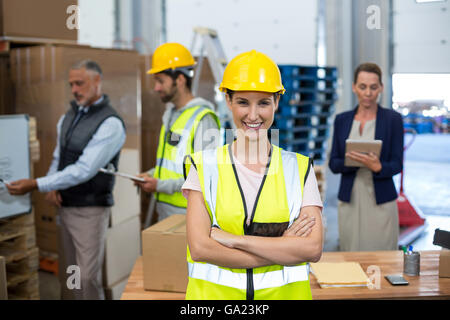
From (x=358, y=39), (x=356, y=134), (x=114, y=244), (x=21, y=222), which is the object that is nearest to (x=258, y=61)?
(x=356, y=134)

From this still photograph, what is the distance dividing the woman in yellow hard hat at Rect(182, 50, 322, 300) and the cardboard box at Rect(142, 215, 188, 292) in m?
0.60

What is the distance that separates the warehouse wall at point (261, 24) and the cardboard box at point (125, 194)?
369 cm

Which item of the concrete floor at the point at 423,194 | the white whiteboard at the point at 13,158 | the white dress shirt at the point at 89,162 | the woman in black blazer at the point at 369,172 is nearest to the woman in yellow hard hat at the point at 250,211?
the concrete floor at the point at 423,194

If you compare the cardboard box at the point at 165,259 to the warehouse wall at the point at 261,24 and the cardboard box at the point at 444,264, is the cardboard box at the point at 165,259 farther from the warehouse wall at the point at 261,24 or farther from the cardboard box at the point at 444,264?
the warehouse wall at the point at 261,24

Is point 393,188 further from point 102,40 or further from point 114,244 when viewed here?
point 102,40

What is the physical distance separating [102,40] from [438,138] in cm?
1366

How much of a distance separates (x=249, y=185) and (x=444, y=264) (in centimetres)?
137

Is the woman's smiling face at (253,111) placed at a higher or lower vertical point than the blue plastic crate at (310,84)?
lower

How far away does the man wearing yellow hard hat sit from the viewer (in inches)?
133

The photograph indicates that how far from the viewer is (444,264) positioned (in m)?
2.64

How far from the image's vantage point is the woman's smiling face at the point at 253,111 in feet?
5.95

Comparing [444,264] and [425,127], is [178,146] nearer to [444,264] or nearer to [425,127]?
[444,264]

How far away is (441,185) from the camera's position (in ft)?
32.3

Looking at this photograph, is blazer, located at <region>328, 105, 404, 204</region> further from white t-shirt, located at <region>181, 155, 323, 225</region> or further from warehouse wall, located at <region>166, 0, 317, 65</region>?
warehouse wall, located at <region>166, 0, 317, 65</region>
